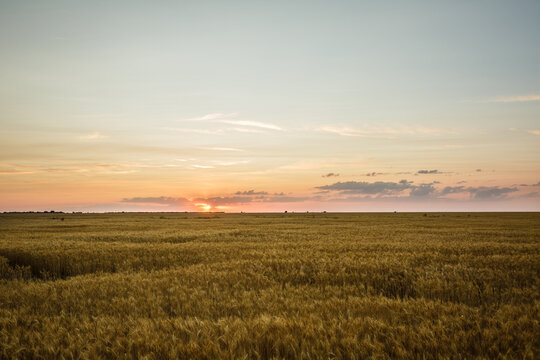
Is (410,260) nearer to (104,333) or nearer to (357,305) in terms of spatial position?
(357,305)

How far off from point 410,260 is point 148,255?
11515 mm

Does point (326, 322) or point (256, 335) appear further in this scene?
point (326, 322)

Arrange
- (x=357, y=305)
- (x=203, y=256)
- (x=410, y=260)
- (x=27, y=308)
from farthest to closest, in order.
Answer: (x=203, y=256) → (x=410, y=260) → (x=27, y=308) → (x=357, y=305)

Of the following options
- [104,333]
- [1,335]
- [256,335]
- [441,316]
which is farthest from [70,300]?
[441,316]

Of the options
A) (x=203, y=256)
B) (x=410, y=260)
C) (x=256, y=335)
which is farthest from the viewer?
(x=203, y=256)

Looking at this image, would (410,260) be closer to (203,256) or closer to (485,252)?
(485,252)

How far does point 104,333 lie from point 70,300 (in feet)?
10.0

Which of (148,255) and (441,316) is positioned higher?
(441,316)

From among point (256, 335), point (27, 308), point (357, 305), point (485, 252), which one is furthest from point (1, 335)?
point (485, 252)

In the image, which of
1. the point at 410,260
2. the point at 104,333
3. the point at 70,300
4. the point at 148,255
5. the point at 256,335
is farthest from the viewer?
the point at 148,255

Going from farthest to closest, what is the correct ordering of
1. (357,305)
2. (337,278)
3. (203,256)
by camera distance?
1. (203,256)
2. (337,278)
3. (357,305)

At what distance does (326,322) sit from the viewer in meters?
5.12

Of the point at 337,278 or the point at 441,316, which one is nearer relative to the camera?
the point at 441,316

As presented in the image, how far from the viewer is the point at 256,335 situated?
180 inches
